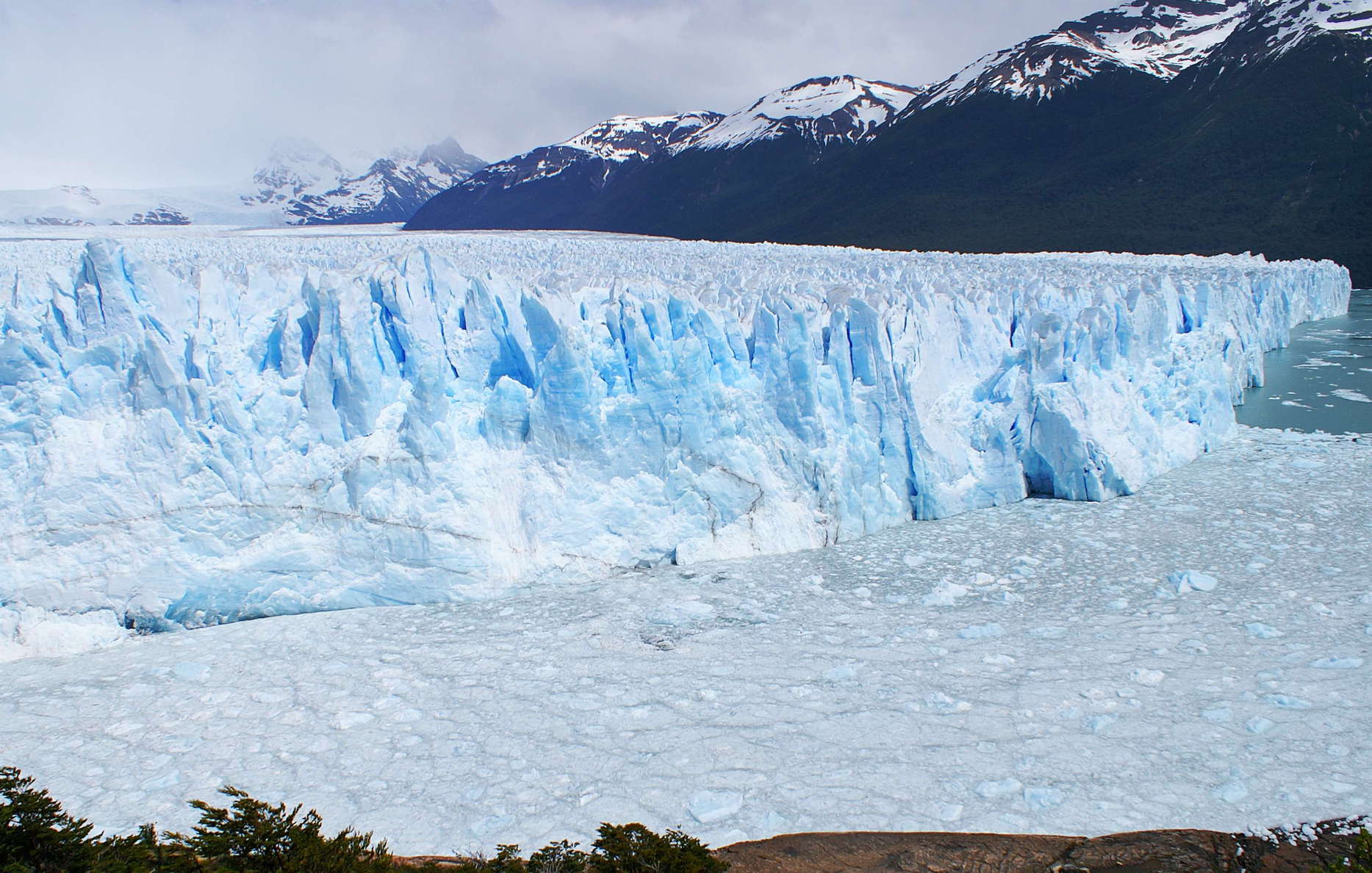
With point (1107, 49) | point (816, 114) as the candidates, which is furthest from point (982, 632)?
point (816, 114)

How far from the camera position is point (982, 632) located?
16.0 ft

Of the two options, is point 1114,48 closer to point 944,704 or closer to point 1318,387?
point 1318,387

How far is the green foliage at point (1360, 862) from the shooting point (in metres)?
2.53

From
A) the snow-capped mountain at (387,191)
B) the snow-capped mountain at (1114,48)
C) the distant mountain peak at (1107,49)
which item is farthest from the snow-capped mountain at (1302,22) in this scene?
the snow-capped mountain at (387,191)

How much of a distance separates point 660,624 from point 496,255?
8.72 metres

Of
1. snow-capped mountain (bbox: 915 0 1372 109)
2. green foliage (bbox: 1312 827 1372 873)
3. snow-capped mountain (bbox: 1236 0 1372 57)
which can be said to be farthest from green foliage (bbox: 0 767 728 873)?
snow-capped mountain (bbox: 915 0 1372 109)

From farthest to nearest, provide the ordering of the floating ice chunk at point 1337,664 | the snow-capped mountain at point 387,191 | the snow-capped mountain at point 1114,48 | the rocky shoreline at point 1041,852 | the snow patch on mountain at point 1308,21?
1. the snow-capped mountain at point 387,191
2. the snow-capped mountain at point 1114,48
3. the snow patch on mountain at point 1308,21
4. the floating ice chunk at point 1337,664
5. the rocky shoreline at point 1041,852

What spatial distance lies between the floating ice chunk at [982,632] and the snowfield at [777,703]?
2 centimetres

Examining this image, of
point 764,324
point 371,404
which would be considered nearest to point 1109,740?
point 764,324

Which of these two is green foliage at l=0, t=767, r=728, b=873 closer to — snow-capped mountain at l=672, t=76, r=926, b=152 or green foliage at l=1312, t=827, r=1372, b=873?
green foliage at l=1312, t=827, r=1372, b=873

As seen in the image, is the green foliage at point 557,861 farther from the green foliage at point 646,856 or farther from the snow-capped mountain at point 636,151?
the snow-capped mountain at point 636,151

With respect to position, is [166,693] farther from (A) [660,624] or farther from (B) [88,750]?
Answer: (A) [660,624]

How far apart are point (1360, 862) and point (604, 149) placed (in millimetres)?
76882

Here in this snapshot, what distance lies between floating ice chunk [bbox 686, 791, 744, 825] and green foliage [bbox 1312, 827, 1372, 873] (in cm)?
202
